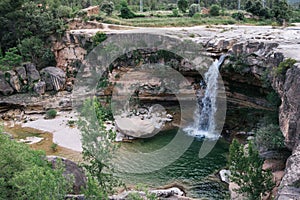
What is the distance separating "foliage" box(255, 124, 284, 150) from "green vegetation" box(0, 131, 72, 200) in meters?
13.1

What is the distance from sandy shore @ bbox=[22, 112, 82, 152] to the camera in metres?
27.6

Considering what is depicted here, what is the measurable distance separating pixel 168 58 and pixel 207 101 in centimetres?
545

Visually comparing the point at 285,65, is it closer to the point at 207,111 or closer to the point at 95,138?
the point at 95,138

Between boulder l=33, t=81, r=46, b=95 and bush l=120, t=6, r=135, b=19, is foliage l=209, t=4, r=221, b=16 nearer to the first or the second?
bush l=120, t=6, r=135, b=19

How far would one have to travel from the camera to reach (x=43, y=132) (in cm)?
2983

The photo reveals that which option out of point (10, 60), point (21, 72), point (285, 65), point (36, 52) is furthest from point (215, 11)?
point (285, 65)

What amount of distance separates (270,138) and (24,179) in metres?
15.4

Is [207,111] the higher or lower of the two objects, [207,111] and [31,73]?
the lower

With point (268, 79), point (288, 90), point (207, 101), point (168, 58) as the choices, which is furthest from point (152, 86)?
point (288, 90)

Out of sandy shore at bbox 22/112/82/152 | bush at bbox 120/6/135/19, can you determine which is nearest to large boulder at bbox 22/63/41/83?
sandy shore at bbox 22/112/82/152

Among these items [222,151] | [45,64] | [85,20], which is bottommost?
[222,151]

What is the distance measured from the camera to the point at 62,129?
30.2m

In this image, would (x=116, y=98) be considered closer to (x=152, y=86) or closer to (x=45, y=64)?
(x=152, y=86)

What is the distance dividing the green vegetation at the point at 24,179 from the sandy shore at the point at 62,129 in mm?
12796
